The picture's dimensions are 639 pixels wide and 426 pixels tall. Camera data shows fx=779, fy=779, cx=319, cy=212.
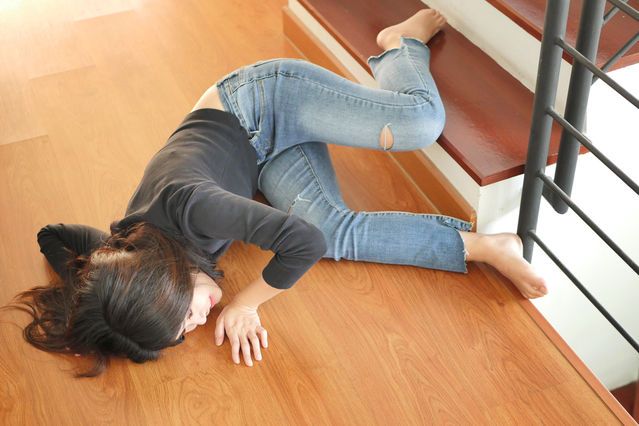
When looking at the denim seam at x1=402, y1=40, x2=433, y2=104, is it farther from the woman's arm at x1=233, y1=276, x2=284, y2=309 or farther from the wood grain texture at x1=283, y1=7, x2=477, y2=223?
the woman's arm at x1=233, y1=276, x2=284, y2=309

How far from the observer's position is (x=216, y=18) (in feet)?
8.90

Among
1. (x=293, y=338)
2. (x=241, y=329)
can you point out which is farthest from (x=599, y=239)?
(x=241, y=329)

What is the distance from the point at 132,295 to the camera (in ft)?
4.51

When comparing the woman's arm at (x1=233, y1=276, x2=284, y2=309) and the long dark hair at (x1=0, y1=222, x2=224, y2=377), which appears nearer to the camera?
the long dark hair at (x1=0, y1=222, x2=224, y2=377)

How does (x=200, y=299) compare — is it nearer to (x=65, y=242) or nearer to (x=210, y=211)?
(x=210, y=211)

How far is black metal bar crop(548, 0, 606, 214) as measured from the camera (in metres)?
1.38

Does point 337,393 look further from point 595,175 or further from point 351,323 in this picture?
point 595,175

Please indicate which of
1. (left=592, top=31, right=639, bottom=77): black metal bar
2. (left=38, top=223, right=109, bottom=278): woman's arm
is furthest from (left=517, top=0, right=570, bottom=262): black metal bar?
(left=38, top=223, right=109, bottom=278): woman's arm

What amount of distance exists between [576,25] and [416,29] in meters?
0.43

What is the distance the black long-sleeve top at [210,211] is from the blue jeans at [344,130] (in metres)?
0.09

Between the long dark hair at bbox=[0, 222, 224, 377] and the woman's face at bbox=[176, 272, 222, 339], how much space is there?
3 cm

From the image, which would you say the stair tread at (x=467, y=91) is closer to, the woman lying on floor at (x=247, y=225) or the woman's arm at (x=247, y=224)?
the woman lying on floor at (x=247, y=225)

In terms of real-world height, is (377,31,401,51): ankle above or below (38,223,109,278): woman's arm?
above

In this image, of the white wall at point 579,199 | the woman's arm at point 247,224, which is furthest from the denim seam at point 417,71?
the woman's arm at point 247,224
